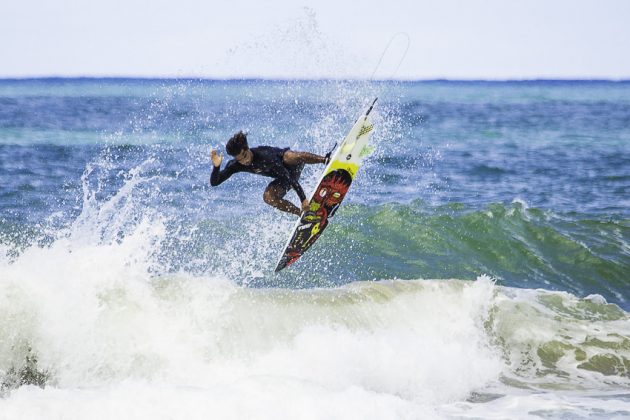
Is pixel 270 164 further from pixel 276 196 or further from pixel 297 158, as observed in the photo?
pixel 276 196

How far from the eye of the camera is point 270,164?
9.84m

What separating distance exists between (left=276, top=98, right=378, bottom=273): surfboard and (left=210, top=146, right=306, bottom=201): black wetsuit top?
0.53 metres

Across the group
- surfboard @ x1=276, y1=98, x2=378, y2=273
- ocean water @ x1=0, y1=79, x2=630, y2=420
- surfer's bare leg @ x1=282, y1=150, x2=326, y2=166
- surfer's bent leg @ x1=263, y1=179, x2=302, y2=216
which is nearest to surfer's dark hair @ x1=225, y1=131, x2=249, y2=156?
surfer's bare leg @ x1=282, y1=150, x2=326, y2=166

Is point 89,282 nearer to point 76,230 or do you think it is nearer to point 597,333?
point 76,230

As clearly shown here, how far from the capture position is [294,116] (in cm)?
3856

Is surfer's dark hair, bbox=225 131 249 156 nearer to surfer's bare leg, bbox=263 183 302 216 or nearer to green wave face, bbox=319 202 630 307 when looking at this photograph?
surfer's bare leg, bbox=263 183 302 216

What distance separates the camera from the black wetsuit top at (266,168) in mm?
9617

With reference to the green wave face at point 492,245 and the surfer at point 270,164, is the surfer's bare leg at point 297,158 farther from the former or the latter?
the green wave face at point 492,245

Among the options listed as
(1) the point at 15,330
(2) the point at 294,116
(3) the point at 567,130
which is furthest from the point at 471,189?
(3) the point at 567,130

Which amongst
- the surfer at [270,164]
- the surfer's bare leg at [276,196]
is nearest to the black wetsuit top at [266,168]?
the surfer at [270,164]

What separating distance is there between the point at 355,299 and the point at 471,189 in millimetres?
10783

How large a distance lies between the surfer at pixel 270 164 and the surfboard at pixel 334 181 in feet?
0.79

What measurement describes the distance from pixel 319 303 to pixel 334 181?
1662 mm

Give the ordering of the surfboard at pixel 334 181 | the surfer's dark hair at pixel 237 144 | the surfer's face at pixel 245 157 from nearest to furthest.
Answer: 1. the surfer's dark hair at pixel 237 144
2. the surfer's face at pixel 245 157
3. the surfboard at pixel 334 181
